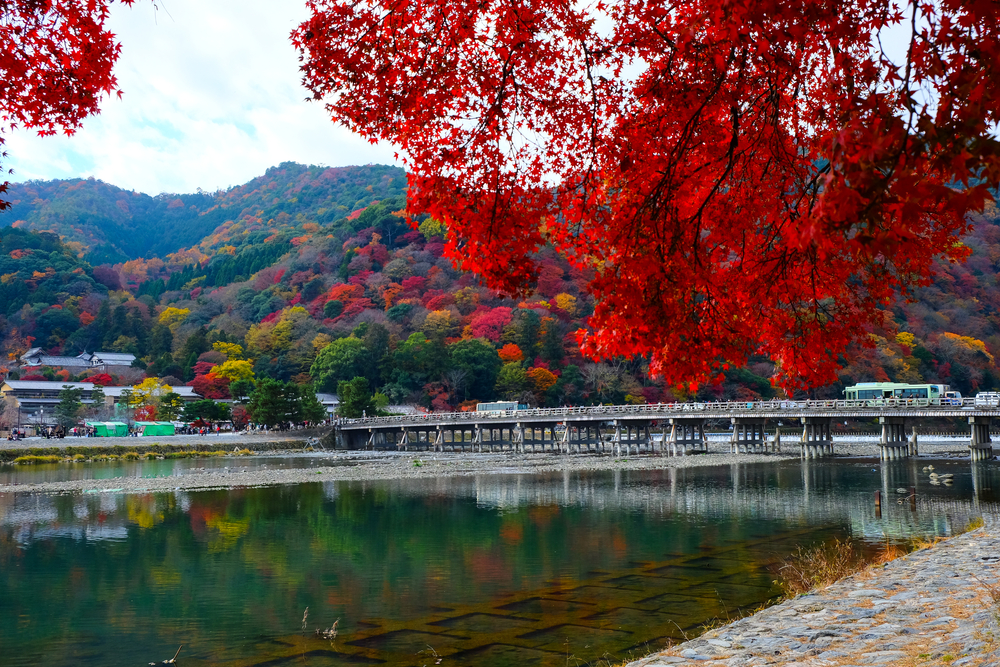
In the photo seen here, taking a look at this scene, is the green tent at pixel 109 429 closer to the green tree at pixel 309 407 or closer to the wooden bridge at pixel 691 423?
the green tree at pixel 309 407

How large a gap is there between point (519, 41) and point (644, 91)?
1.05 m

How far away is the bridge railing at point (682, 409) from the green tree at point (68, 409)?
1768 cm

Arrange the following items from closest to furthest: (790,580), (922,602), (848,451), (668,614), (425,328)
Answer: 1. (922,602)
2. (668,614)
3. (790,580)
4. (848,451)
5. (425,328)

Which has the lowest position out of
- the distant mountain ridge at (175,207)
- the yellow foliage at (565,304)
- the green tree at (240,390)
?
the green tree at (240,390)

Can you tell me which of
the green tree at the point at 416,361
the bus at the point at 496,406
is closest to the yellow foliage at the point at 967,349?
the bus at the point at 496,406

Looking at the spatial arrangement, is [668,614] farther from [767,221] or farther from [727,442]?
[727,442]

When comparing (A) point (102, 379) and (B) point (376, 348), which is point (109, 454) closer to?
(A) point (102, 379)

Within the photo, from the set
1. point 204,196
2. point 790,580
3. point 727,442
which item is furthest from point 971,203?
point 204,196

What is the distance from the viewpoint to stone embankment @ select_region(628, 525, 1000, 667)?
5.22 metres

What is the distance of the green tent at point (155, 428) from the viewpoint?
1938 inches

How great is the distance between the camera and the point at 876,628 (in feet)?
20.5

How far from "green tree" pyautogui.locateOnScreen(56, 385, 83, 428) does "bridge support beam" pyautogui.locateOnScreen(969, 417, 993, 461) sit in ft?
173

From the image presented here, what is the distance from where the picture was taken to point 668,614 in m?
9.03

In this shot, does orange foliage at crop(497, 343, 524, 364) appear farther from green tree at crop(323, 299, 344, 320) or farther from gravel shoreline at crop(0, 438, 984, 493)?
green tree at crop(323, 299, 344, 320)
